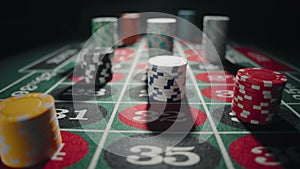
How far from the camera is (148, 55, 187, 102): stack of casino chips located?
2709 mm

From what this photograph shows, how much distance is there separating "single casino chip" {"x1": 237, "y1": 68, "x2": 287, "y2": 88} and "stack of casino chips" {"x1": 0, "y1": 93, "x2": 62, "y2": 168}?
5.36ft

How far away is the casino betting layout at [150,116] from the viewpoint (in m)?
1.83

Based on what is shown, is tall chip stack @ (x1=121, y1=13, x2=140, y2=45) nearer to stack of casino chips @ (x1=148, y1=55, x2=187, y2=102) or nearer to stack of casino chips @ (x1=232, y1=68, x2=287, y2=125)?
stack of casino chips @ (x1=148, y1=55, x2=187, y2=102)

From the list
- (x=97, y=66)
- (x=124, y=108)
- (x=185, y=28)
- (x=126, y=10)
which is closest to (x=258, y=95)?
A: (x=124, y=108)

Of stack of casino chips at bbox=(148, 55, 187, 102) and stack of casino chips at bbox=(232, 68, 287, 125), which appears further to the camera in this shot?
stack of casino chips at bbox=(148, 55, 187, 102)

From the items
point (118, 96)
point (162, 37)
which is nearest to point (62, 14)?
point (162, 37)

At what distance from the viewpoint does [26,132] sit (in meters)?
1.73

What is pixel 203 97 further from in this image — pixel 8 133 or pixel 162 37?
pixel 8 133

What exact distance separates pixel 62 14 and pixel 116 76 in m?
4.09

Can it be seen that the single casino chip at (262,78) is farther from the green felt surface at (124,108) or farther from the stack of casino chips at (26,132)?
the stack of casino chips at (26,132)

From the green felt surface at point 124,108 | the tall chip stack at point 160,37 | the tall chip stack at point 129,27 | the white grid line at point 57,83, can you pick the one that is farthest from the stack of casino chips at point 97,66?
the tall chip stack at point 129,27

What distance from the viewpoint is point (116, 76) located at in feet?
12.0

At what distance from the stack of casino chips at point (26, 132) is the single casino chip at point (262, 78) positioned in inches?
64.3

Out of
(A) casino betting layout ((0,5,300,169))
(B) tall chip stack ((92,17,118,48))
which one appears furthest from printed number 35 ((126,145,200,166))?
(B) tall chip stack ((92,17,118,48))
